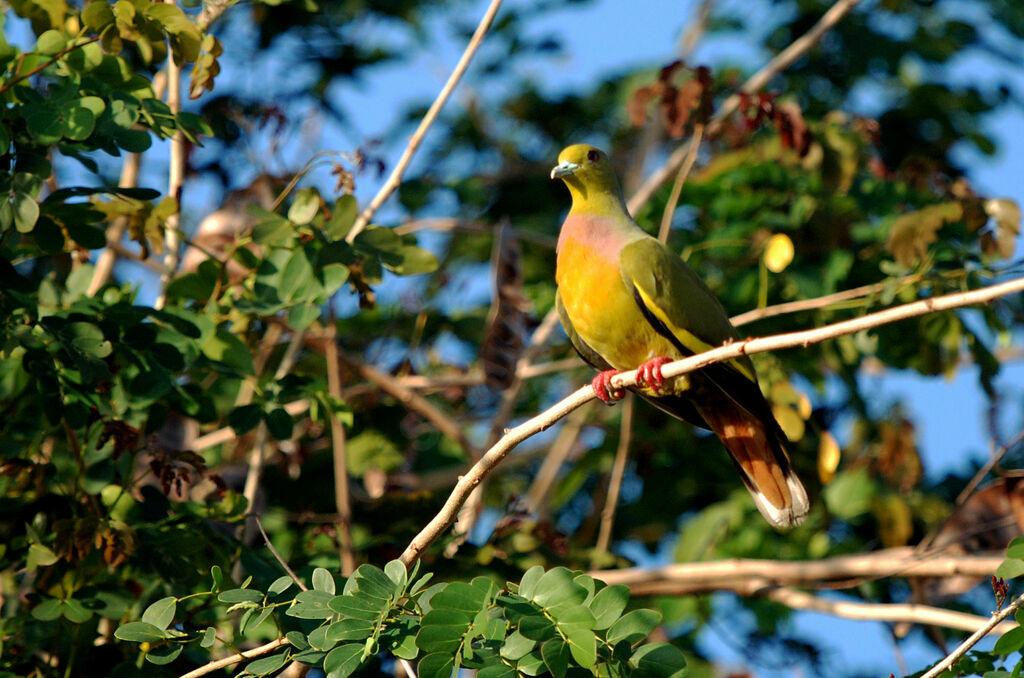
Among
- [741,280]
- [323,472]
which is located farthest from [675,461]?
[323,472]

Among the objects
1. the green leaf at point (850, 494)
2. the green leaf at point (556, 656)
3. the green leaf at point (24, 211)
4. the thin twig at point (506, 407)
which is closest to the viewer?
the green leaf at point (556, 656)

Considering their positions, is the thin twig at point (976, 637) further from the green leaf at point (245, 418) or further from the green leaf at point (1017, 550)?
the green leaf at point (245, 418)

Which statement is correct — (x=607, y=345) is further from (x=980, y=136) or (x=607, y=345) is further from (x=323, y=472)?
(x=980, y=136)

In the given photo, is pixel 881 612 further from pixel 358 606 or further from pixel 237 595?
pixel 237 595

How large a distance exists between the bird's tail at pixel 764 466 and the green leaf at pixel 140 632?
203 centimetres

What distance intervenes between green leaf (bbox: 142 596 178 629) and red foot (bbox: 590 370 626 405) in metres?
1.42

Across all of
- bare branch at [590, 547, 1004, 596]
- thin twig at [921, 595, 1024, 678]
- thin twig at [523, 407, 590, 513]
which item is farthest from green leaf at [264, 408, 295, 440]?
thin twig at [523, 407, 590, 513]

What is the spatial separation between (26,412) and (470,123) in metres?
4.59

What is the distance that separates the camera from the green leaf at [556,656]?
2.34 m

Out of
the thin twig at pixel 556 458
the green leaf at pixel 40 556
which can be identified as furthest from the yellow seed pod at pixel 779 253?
the green leaf at pixel 40 556

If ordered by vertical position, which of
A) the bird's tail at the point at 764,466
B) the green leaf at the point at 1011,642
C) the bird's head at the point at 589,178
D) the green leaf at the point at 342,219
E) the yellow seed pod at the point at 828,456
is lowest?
the yellow seed pod at the point at 828,456

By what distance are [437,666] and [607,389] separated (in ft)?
4.50

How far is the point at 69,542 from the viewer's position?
3.21 meters

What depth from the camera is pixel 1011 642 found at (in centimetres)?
254
